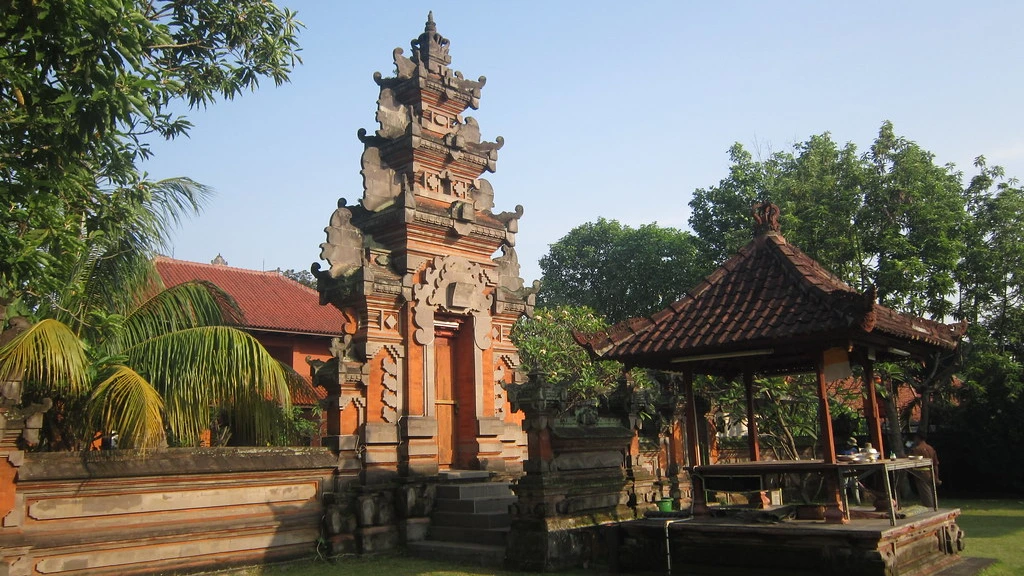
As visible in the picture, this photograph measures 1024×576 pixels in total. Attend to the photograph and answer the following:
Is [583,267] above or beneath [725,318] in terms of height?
above

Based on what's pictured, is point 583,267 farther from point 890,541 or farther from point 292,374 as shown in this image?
point 890,541

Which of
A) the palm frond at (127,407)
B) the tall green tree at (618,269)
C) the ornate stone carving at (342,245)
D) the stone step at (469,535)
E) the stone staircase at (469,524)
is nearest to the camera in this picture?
the palm frond at (127,407)

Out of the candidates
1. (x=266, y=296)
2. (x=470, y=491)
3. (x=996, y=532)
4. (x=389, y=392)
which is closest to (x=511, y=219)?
(x=389, y=392)

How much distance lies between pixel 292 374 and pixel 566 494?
528 cm

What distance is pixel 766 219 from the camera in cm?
1057

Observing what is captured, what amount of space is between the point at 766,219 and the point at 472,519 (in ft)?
20.3

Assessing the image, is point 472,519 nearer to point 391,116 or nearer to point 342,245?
point 342,245

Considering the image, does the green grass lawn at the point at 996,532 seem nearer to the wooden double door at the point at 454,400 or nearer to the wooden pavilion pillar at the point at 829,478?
the wooden pavilion pillar at the point at 829,478

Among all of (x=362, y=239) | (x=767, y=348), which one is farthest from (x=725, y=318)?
(x=362, y=239)

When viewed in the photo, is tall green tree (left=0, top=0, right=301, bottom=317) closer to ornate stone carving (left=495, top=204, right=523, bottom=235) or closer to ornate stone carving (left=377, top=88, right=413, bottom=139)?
ornate stone carving (left=377, top=88, right=413, bottom=139)

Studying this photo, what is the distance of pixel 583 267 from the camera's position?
40.4 meters

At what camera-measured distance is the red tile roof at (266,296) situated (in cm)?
2648

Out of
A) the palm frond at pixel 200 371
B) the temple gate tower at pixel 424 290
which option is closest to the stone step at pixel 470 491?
the temple gate tower at pixel 424 290

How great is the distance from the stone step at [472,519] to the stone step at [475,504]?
0.09 m
